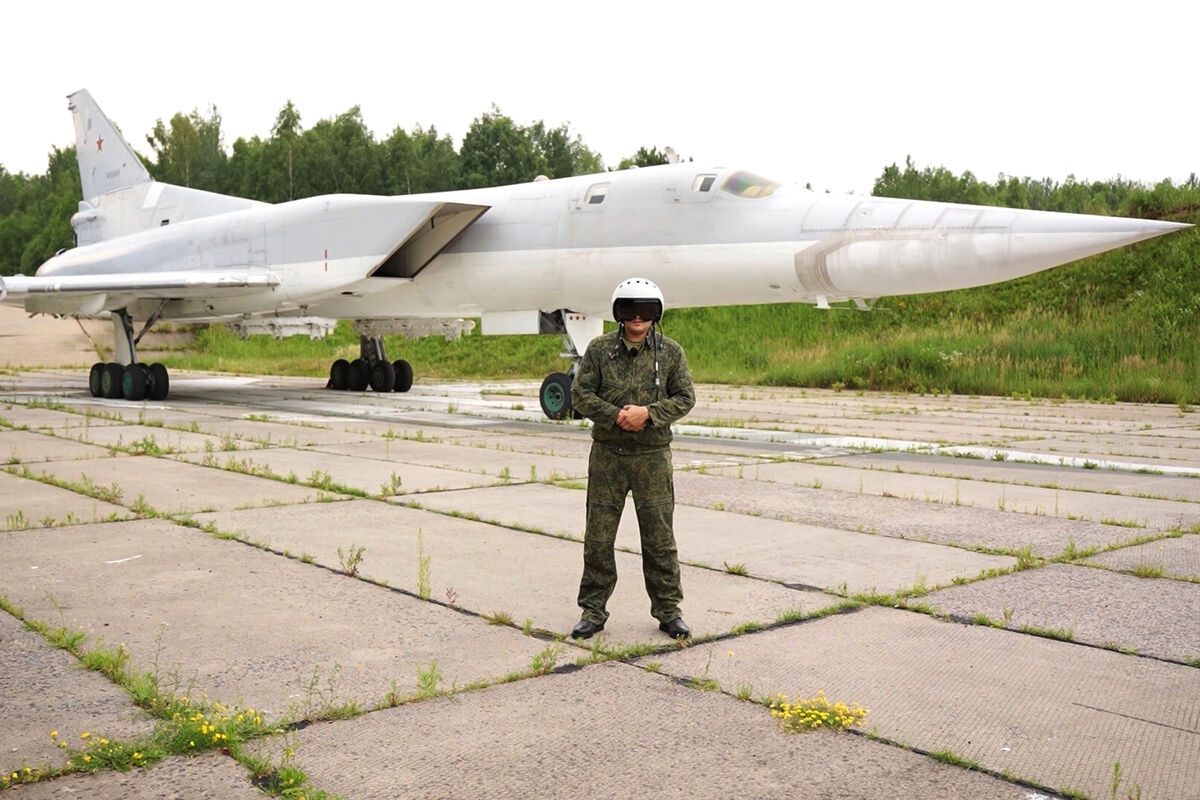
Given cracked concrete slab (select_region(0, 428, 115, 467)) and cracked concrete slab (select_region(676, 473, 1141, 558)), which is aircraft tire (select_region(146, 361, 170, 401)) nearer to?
cracked concrete slab (select_region(0, 428, 115, 467))

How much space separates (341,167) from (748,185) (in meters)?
56.3

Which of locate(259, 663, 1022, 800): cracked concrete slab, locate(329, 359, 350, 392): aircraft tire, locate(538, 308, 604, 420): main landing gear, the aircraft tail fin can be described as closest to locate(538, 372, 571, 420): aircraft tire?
locate(538, 308, 604, 420): main landing gear

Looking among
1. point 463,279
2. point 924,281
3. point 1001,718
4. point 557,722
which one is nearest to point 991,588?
point 1001,718

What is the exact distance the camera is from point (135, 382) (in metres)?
16.2

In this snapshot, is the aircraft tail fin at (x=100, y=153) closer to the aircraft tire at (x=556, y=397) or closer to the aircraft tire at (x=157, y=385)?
the aircraft tire at (x=157, y=385)

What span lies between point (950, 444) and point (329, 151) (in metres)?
58.3

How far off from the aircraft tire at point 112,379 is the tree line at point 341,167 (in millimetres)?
35151

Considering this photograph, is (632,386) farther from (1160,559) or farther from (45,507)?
(45,507)

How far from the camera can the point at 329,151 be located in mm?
63688

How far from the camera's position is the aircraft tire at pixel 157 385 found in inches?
640

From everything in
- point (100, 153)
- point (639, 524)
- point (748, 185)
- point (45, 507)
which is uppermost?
point (100, 153)

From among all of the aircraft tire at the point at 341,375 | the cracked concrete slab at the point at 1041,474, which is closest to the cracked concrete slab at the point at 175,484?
the cracked concrete slab at the point at 1041,474

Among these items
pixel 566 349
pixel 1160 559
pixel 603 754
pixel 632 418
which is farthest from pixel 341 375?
pixel 603 754

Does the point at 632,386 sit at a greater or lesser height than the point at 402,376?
greater
